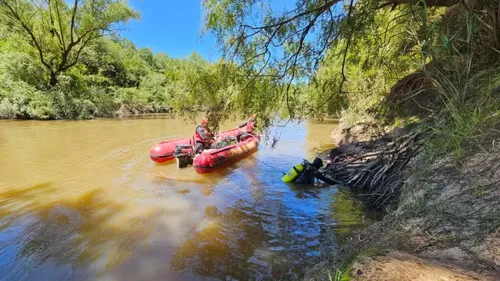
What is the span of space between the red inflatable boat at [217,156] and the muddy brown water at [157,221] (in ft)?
0.85

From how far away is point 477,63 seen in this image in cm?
381

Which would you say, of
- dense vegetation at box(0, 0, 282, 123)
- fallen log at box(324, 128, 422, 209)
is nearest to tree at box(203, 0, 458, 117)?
fallen log at box(324, 128, 422, 209)

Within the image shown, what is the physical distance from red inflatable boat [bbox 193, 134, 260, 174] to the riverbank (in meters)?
4.87

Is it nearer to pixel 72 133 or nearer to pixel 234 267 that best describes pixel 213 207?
pixel 234 267

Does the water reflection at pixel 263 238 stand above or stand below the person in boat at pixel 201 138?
below

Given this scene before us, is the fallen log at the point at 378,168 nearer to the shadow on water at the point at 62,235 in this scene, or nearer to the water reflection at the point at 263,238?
the water reflection at the point at 263,238

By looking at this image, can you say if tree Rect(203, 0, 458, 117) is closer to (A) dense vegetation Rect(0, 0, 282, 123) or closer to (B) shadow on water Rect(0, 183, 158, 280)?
(B) shadow on water Rect(0, 183, 158, 280)

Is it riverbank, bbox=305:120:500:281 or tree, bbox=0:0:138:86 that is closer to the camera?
riverbank, bbox=305:120:500:281

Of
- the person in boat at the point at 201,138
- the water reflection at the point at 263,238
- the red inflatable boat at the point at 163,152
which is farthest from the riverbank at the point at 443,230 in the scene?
the red inflatable boat at the point at 163,152

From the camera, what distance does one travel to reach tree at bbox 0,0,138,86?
56.2 feet

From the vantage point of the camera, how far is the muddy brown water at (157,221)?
3.29 metres

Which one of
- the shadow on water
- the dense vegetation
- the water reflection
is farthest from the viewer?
the dense vegetation

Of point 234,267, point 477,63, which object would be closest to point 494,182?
point 477,63

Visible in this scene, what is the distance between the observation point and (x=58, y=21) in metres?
18.4
